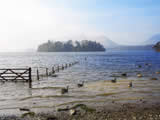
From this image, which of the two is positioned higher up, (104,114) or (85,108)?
(104,114)

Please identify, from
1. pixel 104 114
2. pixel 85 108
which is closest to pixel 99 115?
pixel 104 114

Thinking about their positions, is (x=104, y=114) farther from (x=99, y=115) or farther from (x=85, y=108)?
(x=85, y=108)

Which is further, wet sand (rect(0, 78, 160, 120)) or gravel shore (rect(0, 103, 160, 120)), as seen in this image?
wet sand (rect(0, 78, 160, 120))

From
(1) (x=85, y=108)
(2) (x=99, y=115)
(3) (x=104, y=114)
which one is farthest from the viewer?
(1) (x=85, y=108)

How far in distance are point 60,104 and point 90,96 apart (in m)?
4.78

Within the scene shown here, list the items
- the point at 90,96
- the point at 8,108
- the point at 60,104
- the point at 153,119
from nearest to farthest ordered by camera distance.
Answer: the point at 153,119 → the point at 8,108 → the point at 60,104 → the point at 90,96

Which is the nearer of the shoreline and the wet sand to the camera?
the shoreline

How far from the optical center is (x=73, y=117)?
1401cm

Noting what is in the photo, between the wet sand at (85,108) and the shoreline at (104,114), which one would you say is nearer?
the shoreline at (104,114)

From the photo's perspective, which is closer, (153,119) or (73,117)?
(153,119)

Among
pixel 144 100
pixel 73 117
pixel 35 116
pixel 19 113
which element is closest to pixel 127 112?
pixel 73 117

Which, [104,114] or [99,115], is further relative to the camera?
[104,114]

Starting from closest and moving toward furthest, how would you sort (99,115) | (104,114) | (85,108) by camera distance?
(99,115), (104,114), (85,108)

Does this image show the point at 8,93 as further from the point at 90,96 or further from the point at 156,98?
the point at 156,98
